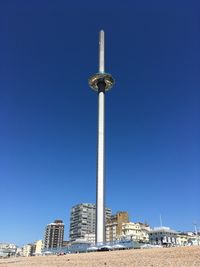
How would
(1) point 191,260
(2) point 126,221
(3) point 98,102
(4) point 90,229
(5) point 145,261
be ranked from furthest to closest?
(4) point 90,229
(2) point 126,221
(3) point 98,102
(5) point 145,261
(1) point 191,260

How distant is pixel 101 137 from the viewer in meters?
71.9

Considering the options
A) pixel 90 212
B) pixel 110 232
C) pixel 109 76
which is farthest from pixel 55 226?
pixel 109 76

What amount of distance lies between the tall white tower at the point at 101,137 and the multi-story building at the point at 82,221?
102482 mm

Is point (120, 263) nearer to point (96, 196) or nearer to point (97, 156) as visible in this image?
point (96, 196)

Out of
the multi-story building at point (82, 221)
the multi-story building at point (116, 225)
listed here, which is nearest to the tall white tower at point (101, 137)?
the multi-story building at point (116, 225)

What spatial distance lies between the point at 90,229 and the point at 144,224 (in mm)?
30875

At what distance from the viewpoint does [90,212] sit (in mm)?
179500

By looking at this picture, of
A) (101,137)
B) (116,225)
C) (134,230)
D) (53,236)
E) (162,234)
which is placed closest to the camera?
(101,137)

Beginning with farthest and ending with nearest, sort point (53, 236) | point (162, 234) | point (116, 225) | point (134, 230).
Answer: point (53, 236) < point (116, 225) < point (134, 230) < point (162, 234)

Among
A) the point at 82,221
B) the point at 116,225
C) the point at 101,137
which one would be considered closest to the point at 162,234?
the point at 116,225

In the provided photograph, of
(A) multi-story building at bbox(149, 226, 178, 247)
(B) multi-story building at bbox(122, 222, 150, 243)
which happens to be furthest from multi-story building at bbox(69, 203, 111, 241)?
(A) multi-story building at bbox(149, 226, 178, 247)

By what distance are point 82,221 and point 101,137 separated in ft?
372

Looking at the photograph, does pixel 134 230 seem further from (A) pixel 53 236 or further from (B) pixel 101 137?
(B) pixel 101 137

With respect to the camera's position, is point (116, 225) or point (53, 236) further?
point (53, 236)
